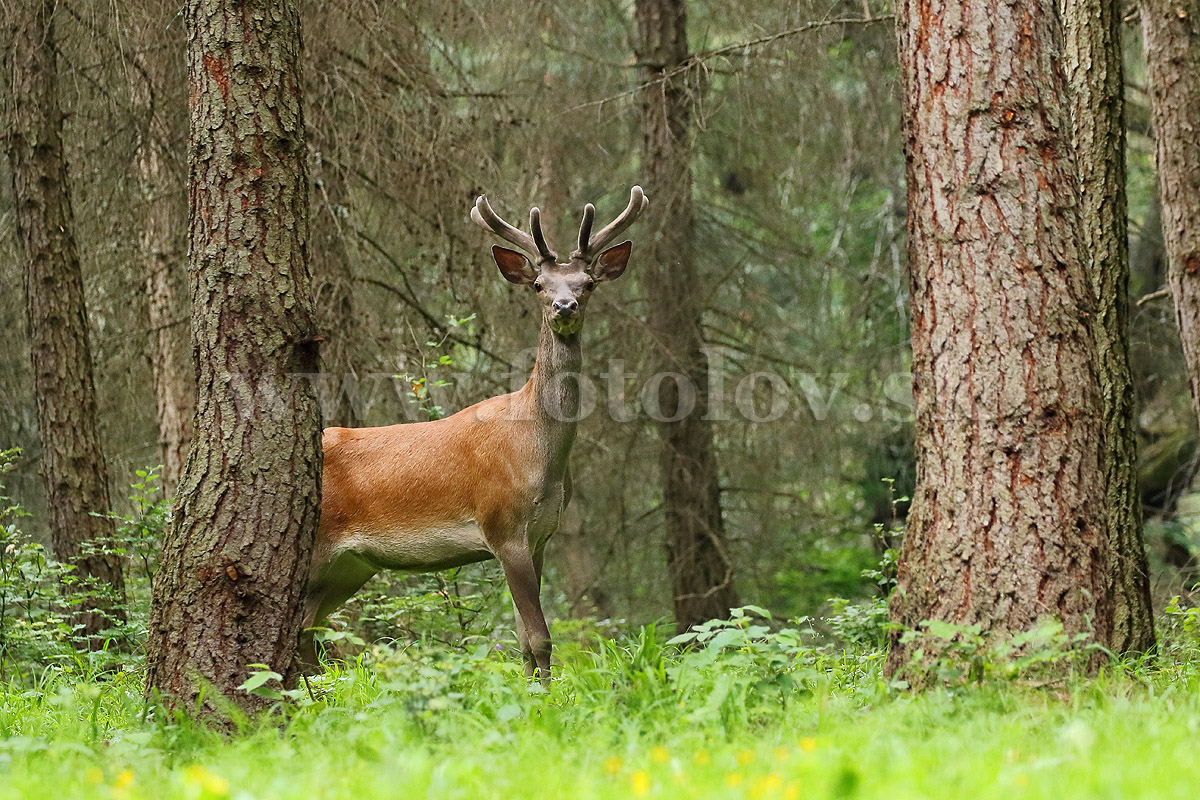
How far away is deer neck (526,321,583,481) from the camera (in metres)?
6.80

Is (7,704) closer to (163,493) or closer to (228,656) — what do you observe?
(228,656)

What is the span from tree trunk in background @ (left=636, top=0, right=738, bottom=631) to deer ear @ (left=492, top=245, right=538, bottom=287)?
503 cm

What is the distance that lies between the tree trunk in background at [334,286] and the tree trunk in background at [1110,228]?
4.80m

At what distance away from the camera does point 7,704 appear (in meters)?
5.47

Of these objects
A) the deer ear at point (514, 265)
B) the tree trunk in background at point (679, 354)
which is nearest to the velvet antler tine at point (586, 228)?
the deer ear at point (514, 265)

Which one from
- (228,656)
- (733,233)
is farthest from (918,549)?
(733,233)

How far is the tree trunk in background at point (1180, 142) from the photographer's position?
277 inches

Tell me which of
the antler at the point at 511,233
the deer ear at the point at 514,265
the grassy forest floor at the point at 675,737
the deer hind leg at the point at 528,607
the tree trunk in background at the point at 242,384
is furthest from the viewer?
the deer ear at the point at 514,265

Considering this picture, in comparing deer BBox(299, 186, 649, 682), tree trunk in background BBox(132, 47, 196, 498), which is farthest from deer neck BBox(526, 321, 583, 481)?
tree trunk in background BBox(132, 47, 196, 498)

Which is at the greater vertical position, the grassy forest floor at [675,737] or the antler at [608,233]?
the antler at [608,233]

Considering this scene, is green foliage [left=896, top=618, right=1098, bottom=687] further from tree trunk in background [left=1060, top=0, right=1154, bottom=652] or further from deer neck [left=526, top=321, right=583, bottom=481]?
deer neck [left=526, top=321, right=583, bottom=481]

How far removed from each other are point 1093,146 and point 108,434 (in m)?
8.39

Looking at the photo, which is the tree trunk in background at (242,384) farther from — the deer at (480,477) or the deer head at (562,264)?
the deer head at (562,264)

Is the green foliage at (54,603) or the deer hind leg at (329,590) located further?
the deer hind leg at (329,590)
